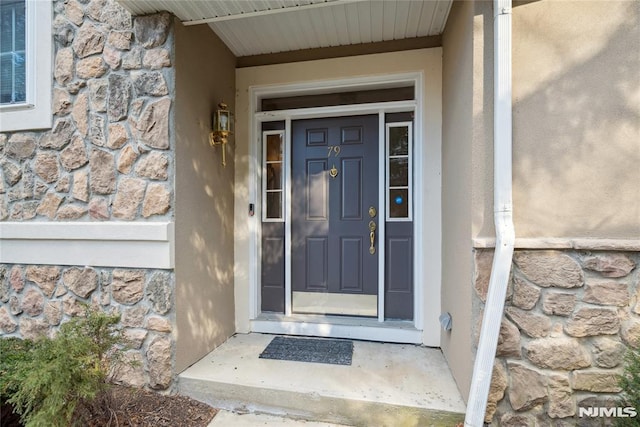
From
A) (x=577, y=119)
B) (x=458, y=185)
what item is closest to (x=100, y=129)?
(x=458, y=185)

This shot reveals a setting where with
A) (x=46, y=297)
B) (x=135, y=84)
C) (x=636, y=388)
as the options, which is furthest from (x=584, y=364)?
(x=46, y=297)

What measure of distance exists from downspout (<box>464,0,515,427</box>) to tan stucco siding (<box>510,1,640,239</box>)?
0.10 m

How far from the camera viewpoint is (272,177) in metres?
3.00

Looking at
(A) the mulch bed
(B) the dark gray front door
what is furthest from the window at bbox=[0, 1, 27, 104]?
(A) the mulch bed

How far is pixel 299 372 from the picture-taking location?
84.1 inches

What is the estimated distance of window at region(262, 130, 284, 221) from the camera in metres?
2.97

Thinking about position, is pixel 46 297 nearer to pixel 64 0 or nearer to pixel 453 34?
pixel 64 0

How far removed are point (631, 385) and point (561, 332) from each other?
13.3 inches

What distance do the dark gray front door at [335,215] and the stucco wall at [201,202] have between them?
644mm

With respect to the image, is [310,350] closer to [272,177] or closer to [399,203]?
[399,203]

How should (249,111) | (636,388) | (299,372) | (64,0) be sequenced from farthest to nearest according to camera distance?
(249,111) < (64,0) < (299,372) < (636,388)

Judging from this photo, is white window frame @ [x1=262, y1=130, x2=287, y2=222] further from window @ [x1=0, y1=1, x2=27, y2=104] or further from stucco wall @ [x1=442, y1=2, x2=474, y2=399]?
window @ [x1=0, y1=1, x2=27, y2=104]

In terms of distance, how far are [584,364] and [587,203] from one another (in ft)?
2.77

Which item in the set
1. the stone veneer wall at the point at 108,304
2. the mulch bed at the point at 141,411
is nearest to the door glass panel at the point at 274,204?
the stone veneer wall at the point at 108,304
